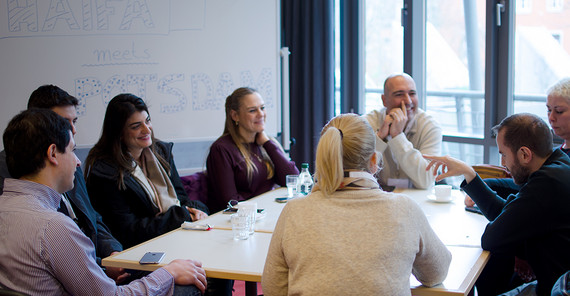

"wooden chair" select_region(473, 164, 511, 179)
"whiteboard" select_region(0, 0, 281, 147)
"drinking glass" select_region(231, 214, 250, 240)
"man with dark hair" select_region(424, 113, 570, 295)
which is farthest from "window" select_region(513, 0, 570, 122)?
"drinking glass" select_region(231, 214, 250, 240)

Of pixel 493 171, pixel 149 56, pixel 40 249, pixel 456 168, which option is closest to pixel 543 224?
pixel 456 168

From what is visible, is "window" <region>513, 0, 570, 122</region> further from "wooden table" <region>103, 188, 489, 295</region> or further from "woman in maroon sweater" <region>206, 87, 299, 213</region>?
"woman in maroon sweater" <region>206, 87, 299, 213</region>

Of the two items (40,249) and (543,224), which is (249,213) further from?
(543,224)

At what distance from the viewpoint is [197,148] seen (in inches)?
184

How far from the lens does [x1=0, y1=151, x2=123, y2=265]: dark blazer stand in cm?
253

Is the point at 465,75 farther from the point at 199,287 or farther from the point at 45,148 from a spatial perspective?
the point at 45,148

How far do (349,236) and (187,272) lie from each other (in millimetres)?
690

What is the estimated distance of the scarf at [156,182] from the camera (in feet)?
9.64

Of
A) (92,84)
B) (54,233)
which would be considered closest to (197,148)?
(92,84)

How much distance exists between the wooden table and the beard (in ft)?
0.93

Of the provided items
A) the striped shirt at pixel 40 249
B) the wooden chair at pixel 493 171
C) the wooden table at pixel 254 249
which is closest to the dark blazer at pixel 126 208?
the wooden table at pixel 254 249

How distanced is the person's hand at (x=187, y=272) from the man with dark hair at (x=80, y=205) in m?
0.60

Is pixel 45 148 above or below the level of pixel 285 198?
above

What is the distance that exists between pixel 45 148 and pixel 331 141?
877mm
